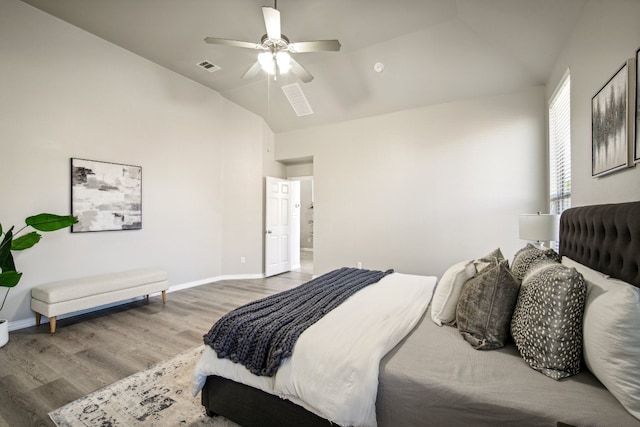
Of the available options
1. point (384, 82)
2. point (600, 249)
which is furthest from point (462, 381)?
point (384, 82)

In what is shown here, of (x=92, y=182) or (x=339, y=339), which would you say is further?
(x=92, y=182)

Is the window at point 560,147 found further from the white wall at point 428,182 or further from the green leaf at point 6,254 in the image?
the green leaf at point 6,254

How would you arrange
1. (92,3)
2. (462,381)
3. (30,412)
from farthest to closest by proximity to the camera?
1. (92,3)
2. (30,412)
3. (462,381)

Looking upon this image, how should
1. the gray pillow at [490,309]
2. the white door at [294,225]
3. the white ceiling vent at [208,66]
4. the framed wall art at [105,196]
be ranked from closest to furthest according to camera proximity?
the gray pillow at [490,309], the framed wall art at [105,196], the white ceiling vent at [208,66], the white door at [294,225]

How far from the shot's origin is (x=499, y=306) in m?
1.47

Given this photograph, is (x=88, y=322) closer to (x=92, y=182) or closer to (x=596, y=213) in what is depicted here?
(x=92, y=182)

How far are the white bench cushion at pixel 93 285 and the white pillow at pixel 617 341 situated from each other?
4285mm

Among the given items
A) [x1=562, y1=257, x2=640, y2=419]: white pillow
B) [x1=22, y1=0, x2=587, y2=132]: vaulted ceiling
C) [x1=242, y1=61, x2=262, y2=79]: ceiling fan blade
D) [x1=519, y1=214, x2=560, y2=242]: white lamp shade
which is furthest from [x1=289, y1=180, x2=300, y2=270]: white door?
[x1=562, y1=257, x2=640, y2=419]: white pillow

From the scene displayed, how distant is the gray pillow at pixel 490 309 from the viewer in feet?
4.75

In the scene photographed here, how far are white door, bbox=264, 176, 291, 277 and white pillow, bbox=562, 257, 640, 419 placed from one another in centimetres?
513

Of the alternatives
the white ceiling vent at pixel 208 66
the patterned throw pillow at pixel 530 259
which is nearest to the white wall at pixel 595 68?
the patterned throw pillow at pixel 530 259

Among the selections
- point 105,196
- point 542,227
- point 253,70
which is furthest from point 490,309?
point 105,196

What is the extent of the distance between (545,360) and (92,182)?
4750mm

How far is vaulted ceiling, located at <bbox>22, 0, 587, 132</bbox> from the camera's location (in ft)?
10.0
